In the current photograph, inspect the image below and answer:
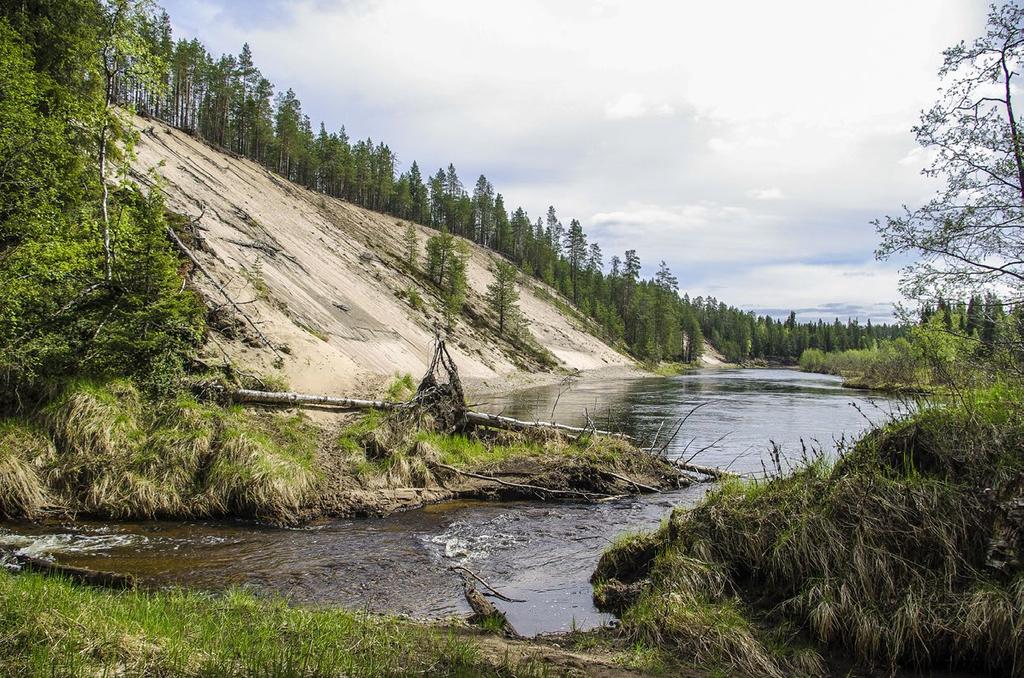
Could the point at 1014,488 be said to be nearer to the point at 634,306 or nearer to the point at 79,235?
the point at 79,235

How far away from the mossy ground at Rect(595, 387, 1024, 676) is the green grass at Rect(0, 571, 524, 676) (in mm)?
2640

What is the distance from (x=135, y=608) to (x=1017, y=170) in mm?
12451

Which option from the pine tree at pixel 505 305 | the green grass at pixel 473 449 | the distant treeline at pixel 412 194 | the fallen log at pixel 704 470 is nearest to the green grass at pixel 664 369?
the distant treeline at pixel 412 194

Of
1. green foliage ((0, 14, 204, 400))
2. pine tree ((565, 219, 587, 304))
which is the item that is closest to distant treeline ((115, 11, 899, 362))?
pine tree ((565, 219, 587, 304))

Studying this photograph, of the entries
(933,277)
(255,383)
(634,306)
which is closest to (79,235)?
(255,383)

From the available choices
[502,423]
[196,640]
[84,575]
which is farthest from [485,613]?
[502,423]

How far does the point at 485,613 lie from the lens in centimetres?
678

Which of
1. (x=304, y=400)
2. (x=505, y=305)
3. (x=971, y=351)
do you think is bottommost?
(x=304, y=400)

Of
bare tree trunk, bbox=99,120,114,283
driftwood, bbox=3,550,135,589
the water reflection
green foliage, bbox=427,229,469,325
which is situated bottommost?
the water reflection

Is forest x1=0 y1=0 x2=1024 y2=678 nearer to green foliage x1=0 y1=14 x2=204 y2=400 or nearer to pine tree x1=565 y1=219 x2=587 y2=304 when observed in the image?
green foliage x1=0 y1=14 x2=204 y2=400

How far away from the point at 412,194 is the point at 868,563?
105 meters

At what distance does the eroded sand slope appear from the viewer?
19.5 meters

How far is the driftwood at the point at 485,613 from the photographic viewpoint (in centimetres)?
649

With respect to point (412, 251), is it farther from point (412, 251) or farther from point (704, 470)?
point (704, 470)
